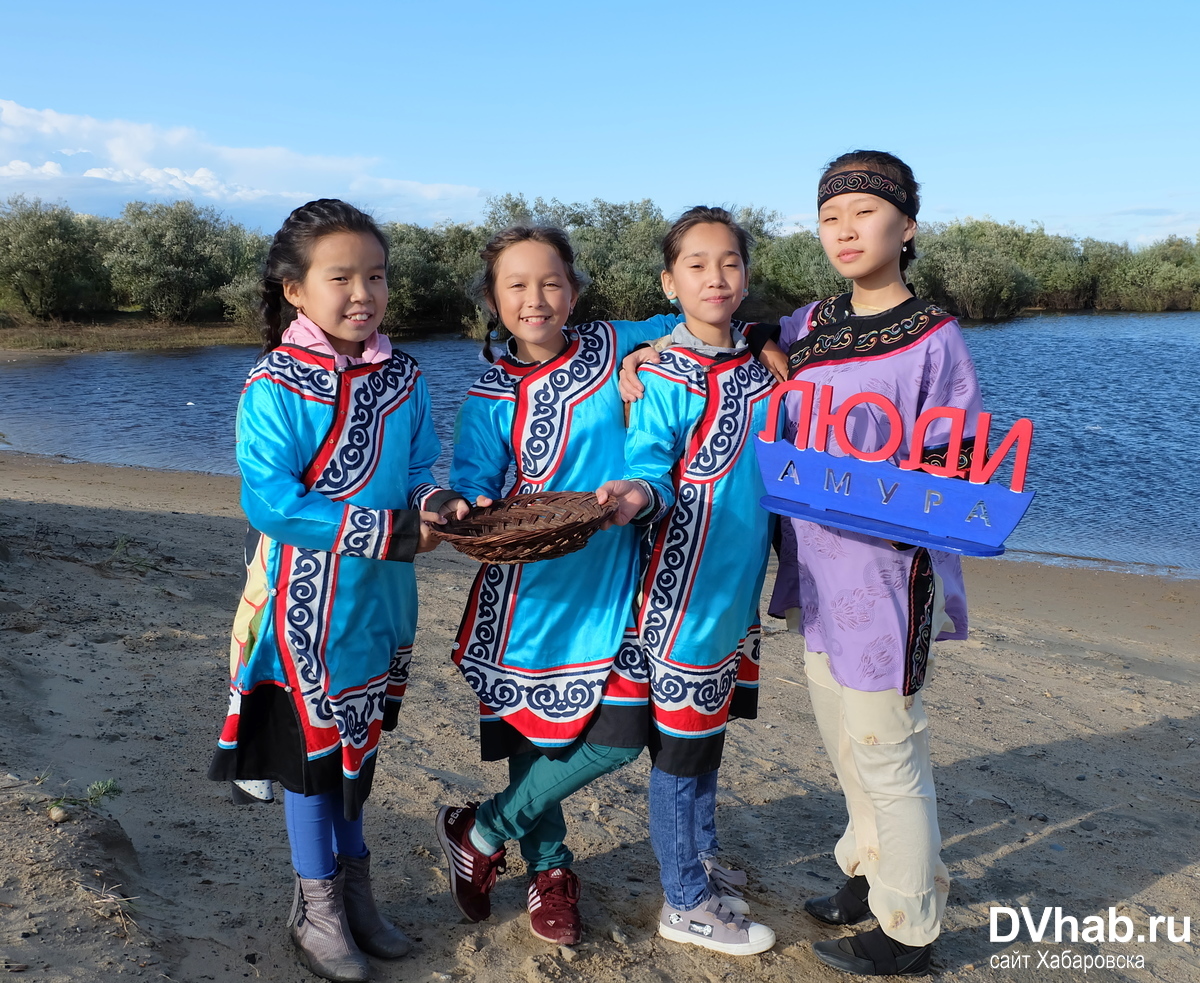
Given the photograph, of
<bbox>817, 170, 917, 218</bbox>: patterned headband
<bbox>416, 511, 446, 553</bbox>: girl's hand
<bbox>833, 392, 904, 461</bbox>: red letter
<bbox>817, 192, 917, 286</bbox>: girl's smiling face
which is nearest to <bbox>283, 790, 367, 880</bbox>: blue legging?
<bbox>416, 511, 446, 553</bbox>: girl's hand

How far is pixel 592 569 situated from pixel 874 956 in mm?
1243

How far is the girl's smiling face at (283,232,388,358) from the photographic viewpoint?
2.29 meters

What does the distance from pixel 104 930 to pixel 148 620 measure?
2.67 meters

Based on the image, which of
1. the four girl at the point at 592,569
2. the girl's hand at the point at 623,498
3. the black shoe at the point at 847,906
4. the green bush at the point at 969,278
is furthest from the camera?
the green bush at the point at 969,278

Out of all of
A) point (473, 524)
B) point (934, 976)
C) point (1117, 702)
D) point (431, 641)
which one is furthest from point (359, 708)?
point (1117, 702)

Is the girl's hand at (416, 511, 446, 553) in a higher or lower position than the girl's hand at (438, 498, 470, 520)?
lower

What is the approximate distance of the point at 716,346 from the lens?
2.46 meters

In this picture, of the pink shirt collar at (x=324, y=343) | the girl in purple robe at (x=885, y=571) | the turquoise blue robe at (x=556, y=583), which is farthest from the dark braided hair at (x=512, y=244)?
the girl in purple robe at (x=885, y=571)

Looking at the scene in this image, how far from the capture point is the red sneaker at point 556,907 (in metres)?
2.55

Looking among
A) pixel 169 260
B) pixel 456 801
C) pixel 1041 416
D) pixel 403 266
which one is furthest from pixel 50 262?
pixel 456 801

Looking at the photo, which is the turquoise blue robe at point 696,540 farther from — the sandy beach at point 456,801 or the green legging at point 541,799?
the sandy beach at point 456,801

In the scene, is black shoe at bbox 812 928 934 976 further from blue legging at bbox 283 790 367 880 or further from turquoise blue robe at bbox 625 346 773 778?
blue legging at bbox 283 790 367 880

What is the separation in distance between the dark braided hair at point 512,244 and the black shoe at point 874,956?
1.79 meters

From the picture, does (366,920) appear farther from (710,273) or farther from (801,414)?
(710,273)
